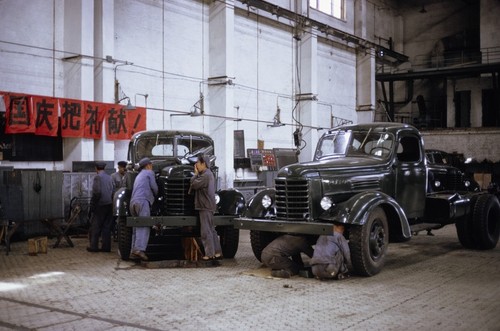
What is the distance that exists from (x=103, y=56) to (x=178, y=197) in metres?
6.75

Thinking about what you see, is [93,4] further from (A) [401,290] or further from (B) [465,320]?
(B) [465,320]

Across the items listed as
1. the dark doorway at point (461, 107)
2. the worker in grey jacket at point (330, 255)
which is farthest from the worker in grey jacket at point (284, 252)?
the dark doorway at point (461, 107)

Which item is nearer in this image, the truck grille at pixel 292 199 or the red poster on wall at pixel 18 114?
the truck grille at pixel 292 199

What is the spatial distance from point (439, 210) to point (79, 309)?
6.30 metres

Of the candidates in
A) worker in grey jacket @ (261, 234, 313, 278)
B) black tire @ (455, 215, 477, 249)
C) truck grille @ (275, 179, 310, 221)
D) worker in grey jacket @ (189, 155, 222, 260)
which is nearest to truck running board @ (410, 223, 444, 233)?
black tire @ (455, 215, 477, 249)

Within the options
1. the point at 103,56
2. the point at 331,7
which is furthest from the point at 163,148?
the point at 331,7

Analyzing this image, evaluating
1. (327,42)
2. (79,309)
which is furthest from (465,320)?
(327,42)

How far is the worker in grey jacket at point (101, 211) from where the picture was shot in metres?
10.3

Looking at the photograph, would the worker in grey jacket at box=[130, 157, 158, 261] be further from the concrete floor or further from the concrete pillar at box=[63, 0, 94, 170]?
the concrete pillar at box=[63, 0, 94, 170]

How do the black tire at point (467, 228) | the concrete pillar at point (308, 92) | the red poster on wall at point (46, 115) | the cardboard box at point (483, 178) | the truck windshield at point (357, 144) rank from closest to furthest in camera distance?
the truck windshield at point (357, 144) < the black tire at point (467, 228) < the red poster on wall at point (46, 115) < the cardboard box at point (483, 178) < the concrete pillar at point (308, 92)

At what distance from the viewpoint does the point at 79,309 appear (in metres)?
5.92

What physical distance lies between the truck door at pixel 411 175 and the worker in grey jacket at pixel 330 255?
181 centimetres

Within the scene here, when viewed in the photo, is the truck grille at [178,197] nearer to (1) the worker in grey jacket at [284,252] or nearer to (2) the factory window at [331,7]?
(1) the worker in grey jacket at [284,252]

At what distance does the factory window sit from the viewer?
76.6 ft
